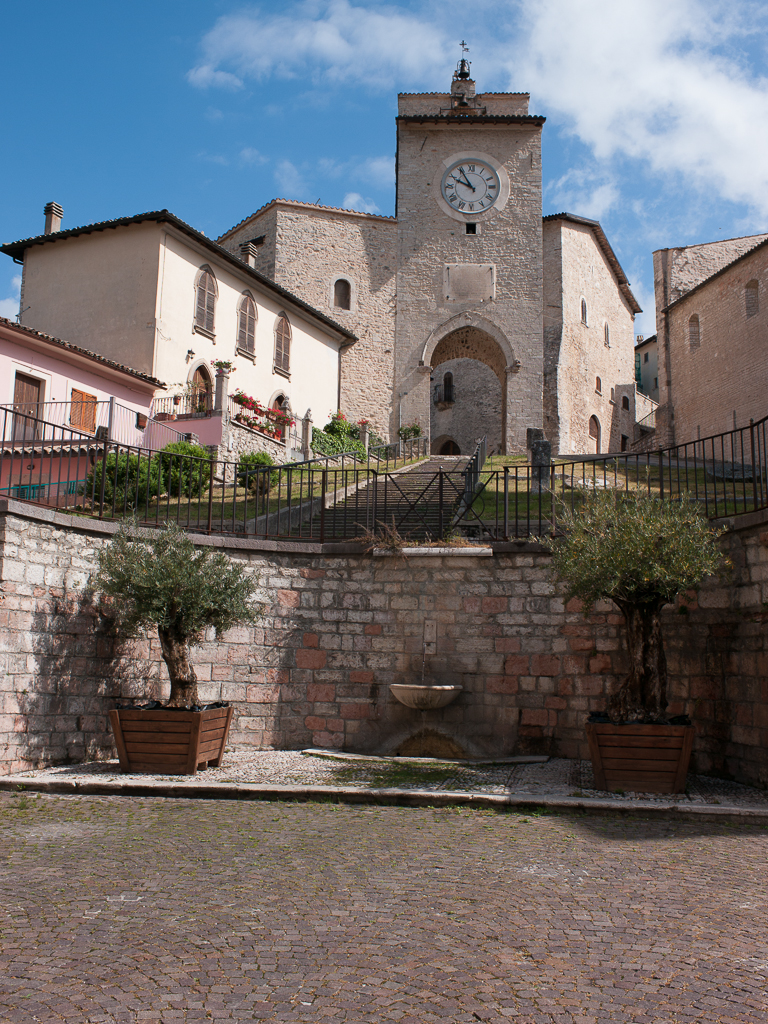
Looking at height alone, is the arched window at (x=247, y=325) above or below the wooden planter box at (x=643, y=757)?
above

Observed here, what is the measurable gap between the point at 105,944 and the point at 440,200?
30684 mm

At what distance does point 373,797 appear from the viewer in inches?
268

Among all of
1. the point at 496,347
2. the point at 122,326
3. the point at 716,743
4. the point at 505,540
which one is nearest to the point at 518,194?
the point at 496,347

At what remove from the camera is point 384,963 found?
Answer: 335 cm

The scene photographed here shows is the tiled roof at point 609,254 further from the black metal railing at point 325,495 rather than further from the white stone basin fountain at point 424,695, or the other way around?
the white stone basin fountain at point 424,695

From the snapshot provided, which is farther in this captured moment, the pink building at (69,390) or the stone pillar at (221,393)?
the stone pillar at (221,393)

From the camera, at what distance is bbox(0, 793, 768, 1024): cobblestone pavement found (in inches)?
118

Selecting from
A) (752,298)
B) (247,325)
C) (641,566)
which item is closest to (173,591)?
(641,566)

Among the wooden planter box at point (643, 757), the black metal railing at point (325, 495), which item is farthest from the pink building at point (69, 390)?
the wooden planter box at point (643, 757)

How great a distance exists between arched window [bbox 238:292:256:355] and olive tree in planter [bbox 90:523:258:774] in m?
16.0

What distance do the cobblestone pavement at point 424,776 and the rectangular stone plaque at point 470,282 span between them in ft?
78.0

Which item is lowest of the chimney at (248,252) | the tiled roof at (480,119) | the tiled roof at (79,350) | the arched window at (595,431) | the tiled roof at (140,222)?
the tiled roof at (79,350)

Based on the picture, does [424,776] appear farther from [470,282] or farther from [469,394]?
[469,394]

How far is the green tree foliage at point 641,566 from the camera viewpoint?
725 centimetres
